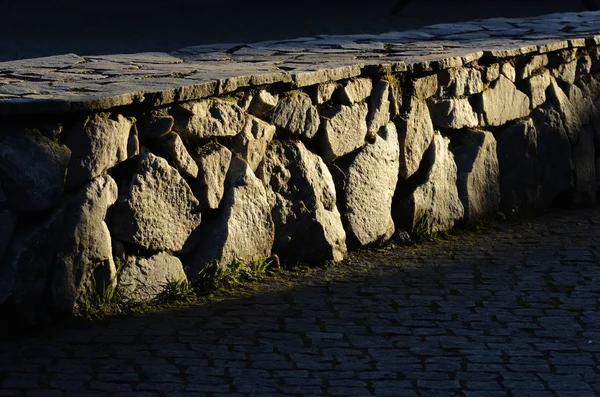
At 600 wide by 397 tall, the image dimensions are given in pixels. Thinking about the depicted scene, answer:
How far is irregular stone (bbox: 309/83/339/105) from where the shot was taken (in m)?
4.35

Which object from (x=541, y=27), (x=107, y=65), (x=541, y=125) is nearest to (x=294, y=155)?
(x=107, y=65)

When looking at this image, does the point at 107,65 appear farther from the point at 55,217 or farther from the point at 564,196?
the point at 564,196

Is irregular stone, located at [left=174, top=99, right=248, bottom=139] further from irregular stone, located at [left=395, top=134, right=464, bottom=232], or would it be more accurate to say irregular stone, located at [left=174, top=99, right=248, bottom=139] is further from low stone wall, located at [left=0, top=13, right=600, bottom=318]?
irregular stone, located at [left=395, top=134, right=464, bottom=232]

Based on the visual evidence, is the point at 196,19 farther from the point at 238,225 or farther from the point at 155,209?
the point at 155,209

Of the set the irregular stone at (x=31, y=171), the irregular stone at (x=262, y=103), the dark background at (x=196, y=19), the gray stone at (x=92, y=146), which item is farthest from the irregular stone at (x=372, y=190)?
the dark background at (x=196, y=19)

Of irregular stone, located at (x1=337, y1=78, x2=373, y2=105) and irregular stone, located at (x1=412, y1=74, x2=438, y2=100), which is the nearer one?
irregular stone, located at (x1=337, y1=78, x2=373, y2=105)

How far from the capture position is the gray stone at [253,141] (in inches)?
161

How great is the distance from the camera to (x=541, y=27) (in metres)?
6.34

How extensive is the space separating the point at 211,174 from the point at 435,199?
1.25 m

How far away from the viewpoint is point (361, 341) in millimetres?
3506

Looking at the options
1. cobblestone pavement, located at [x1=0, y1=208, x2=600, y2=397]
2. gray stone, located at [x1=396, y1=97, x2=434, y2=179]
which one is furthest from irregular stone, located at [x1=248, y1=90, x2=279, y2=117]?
gray stone, located at [x1=396, y1=97, x2=434, y2=179]

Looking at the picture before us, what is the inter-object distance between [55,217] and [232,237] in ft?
2.52

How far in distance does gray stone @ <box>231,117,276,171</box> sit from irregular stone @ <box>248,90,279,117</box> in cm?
4

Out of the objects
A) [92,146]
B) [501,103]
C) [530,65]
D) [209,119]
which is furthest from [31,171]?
[530,65]
